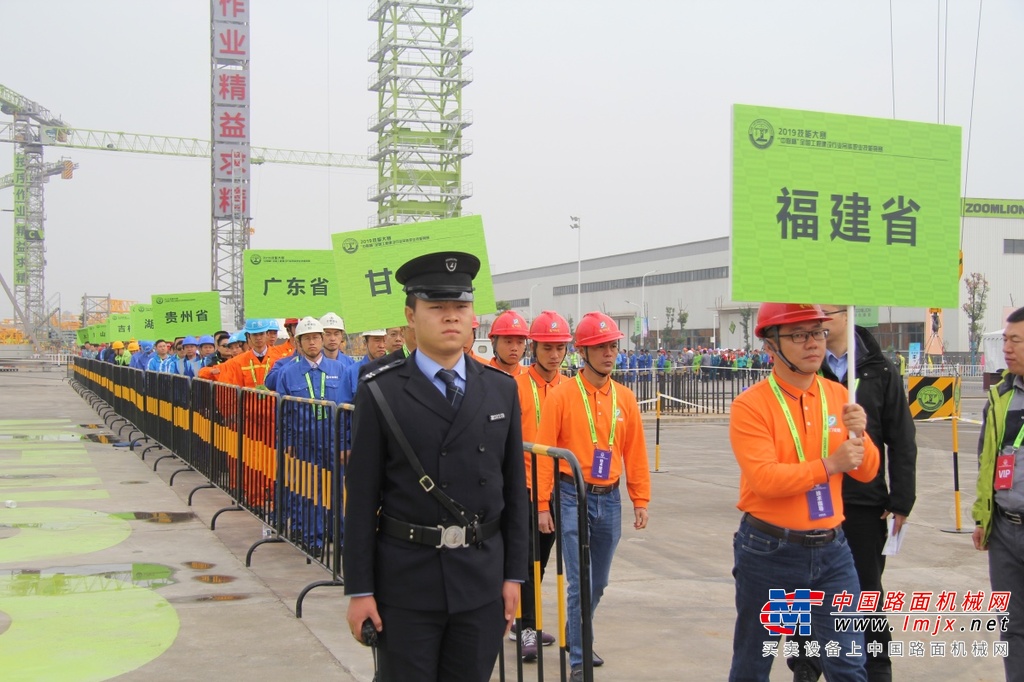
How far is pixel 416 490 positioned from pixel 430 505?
68 millimetres

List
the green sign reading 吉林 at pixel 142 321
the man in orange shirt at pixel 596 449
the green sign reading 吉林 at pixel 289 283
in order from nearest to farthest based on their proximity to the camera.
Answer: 1. the man in orange shirt at pixel 596 449
2. the green sign reading 吉林 at pixel 289 283
3. the green sign reading 吉林 at pixel 142 321

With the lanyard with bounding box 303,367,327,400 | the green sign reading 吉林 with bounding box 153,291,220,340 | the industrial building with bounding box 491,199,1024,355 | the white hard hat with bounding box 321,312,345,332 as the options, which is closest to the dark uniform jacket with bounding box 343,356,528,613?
the lanyard with bounding box 303,367,327,400

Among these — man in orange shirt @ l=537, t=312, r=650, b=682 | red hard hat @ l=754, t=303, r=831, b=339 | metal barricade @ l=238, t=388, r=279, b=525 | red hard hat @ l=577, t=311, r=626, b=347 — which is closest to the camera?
red hard hat @ l=754, t=303, r=831, b=339

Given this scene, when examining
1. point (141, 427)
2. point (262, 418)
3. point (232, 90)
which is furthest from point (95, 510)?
point (232, 90)

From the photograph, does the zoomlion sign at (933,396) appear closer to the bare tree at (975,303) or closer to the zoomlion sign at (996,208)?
the bare tree at (975,303)

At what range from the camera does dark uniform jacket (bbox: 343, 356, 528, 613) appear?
3051 mm

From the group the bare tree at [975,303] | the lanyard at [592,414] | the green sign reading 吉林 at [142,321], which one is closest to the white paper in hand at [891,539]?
the lanyard at [592,414]

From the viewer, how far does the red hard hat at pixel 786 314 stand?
151 inches

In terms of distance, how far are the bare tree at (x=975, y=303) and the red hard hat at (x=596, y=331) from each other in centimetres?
5822

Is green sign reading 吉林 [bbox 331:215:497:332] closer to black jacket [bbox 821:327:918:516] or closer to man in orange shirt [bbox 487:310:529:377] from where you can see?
man in orange shirt [bbox 487:310:529:377]

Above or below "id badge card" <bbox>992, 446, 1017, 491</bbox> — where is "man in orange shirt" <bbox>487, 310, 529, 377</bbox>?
above

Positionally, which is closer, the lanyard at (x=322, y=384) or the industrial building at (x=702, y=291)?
the lanyard at (x=322, y=384)

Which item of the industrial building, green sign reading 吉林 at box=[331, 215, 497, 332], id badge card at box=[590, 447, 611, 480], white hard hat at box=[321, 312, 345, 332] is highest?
the industrial building

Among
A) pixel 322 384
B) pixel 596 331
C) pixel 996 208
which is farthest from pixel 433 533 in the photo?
pixel 996 208
